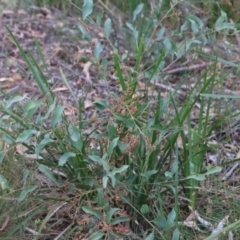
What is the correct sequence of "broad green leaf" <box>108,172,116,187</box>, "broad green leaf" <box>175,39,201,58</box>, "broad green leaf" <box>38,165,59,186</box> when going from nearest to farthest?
"broad green leaf" <box>108,172,116,187</box> < "broad green leaf" <box>38,165,59,186</box> < "broad green leaf" <box>175,39,201,58</box>

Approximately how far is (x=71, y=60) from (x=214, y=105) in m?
0.87

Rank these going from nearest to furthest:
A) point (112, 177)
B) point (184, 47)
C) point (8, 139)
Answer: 1. point (112, 177)
2. point (8, 139)
3. point (184, 47)

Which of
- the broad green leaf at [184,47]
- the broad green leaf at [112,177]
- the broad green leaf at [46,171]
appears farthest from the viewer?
the broad green leaf at [184,47]

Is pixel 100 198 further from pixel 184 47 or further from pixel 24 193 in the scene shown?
pixel 184 47

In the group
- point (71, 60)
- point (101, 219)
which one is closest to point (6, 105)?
point (101, 219)

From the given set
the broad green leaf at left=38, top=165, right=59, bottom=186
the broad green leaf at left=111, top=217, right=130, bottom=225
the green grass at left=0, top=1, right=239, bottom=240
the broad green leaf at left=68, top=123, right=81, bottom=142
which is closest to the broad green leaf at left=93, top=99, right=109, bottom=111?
the green grass at left=0, top=1, right=239, bottom=240

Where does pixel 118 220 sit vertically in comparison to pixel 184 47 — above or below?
below

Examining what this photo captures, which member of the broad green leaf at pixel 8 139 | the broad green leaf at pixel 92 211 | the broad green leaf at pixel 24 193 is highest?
the broad green leaf at pixel 8 139

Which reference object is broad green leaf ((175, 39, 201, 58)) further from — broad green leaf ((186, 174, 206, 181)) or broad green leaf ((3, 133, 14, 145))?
broad green leaf ((3, 133, 14, 145))

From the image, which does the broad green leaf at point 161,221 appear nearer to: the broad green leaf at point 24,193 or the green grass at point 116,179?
the green grass at point 116,179

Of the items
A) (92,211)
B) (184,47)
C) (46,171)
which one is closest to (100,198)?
(92,211)

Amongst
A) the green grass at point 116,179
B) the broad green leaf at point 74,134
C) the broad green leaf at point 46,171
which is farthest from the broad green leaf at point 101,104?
the broad green leaf at point 46,171

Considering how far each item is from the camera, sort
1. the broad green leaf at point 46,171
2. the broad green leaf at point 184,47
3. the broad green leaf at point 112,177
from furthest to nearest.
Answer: the broad green leaf at point 184,47, the broad green leaf at point 46,171, the broad green leaf at point 112,177

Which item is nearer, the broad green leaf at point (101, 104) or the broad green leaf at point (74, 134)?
the broad green leaf at point (74, 134)
